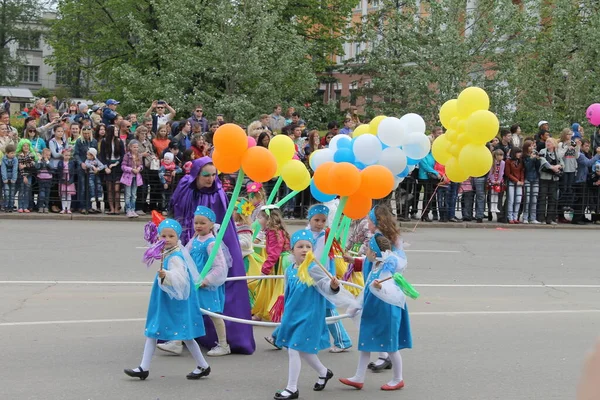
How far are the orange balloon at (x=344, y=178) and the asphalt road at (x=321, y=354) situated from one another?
5.23 feet

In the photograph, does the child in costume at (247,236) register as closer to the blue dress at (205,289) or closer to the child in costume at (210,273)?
the child in costume at (210,273)

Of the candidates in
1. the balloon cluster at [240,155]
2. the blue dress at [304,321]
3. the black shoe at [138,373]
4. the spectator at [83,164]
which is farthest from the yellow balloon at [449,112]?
the spectator at [83,164]

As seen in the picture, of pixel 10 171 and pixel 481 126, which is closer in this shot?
pixel 481 126

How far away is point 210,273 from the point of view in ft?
25.4

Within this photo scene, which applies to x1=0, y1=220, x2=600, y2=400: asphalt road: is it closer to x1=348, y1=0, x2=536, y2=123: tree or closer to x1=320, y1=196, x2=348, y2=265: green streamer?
x1=320, y1=196, x2=348, y2=265: green streamer

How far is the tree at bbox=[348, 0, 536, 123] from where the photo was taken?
27.9 metres

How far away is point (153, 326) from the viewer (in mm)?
6957

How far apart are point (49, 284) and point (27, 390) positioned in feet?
14.6

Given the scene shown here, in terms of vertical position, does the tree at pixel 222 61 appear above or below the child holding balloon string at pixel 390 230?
above

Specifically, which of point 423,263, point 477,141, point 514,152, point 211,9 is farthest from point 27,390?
point 211,9

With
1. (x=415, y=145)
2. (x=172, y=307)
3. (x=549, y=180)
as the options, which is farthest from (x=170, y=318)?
(x=549, y=180)

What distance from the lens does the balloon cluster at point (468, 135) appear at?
290 inches

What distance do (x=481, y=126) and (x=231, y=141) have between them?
2066mm

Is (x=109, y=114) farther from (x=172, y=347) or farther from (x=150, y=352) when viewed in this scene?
(x=150, y=352)
